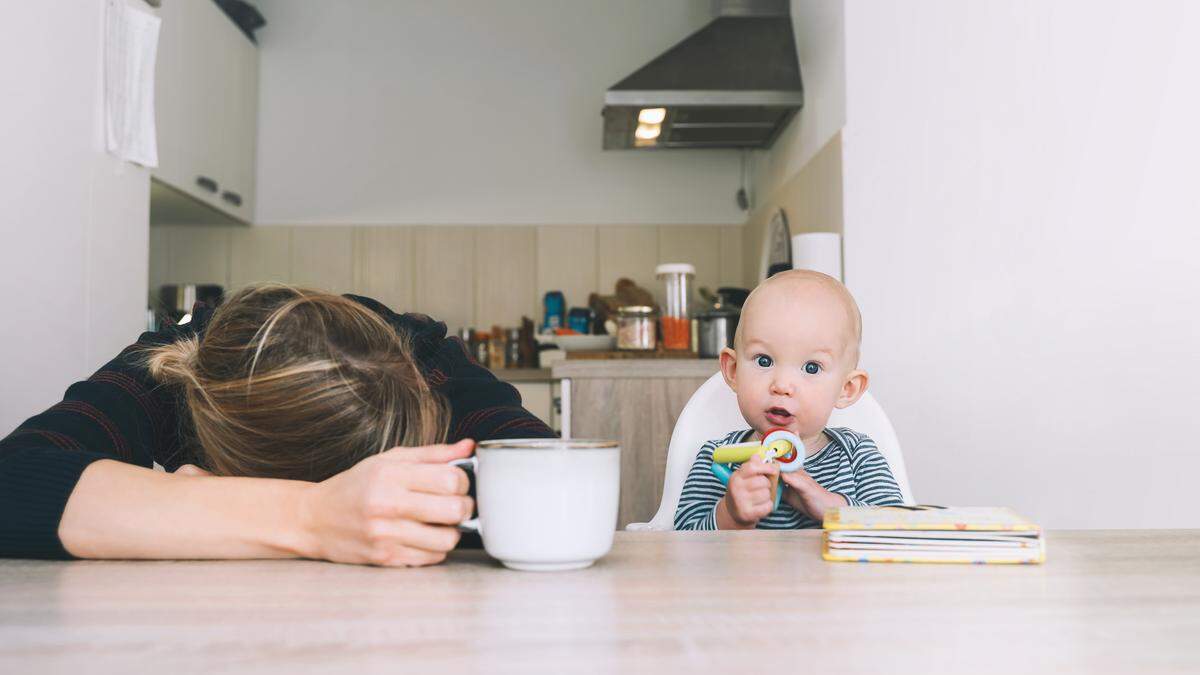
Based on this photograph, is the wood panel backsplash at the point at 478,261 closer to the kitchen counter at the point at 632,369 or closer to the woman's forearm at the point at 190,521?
the kitchen counter at the point at 632,369

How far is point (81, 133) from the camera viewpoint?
2309 millimetres

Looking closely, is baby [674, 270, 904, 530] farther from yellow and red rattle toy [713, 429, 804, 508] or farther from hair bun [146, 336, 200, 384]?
hair bun [146, 336, 200, 384]

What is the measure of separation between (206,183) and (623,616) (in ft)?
10.4

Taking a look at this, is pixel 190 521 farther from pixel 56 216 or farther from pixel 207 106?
pixel 207 106

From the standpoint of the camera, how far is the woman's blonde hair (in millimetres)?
752

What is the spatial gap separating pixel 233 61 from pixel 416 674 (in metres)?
3.65

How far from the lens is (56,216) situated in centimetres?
218

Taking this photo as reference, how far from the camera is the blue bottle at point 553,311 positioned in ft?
12.7

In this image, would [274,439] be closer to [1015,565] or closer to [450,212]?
[1015,565]

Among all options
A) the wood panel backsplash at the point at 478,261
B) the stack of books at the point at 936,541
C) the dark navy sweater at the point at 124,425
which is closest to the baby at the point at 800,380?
the dark navy sweater at the point at 124,425

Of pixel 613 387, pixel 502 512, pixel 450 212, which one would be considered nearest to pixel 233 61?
pixel 450 212

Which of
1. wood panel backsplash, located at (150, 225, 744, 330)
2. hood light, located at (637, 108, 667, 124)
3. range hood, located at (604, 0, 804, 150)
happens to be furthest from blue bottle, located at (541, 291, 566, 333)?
hood light, located at (637, 108, 667, 124)

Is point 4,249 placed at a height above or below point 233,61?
below

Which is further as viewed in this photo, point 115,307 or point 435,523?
point 115,307
